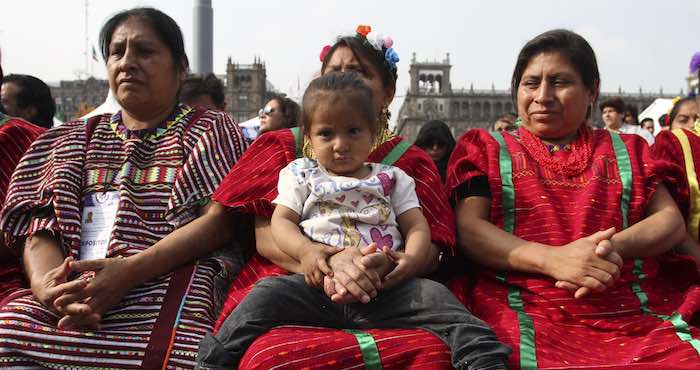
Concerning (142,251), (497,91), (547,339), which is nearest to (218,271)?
(142,251)

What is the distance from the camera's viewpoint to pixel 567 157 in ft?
10.4

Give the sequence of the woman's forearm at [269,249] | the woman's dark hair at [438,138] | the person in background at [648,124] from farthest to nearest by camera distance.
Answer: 1. the person in background at [648,124]
2. the woman's dark hair at [438,138]
3. the woman's forearm at [269,249]

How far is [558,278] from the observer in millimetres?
2752

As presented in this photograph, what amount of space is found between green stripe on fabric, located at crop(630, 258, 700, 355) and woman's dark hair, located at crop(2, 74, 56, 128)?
4.31 metres

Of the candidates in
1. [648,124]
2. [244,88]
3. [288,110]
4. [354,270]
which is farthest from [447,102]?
[354,270]

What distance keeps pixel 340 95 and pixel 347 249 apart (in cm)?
60

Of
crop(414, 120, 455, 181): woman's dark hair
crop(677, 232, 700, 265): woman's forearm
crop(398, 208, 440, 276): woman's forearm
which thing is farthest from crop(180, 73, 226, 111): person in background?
crop(677, 232, 700, 265): woman's forearm

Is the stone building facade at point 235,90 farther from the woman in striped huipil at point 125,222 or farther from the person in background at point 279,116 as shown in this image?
the woman in striped huipil at point 125,222

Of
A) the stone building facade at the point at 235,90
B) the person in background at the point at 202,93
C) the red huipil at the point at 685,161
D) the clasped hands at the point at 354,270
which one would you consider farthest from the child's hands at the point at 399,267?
the stone building facade at the point at 235,90

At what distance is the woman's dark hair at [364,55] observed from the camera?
3395 mm

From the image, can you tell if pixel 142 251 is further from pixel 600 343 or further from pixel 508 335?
pixel 600 343

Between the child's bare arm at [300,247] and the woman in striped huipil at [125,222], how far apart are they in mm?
474

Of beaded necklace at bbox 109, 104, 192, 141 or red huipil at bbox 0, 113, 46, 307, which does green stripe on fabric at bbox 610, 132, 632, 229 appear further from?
red huipil at bbox 0, 113, 46, 307

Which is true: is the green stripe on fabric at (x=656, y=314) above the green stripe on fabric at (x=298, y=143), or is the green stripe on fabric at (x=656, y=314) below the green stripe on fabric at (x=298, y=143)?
below
